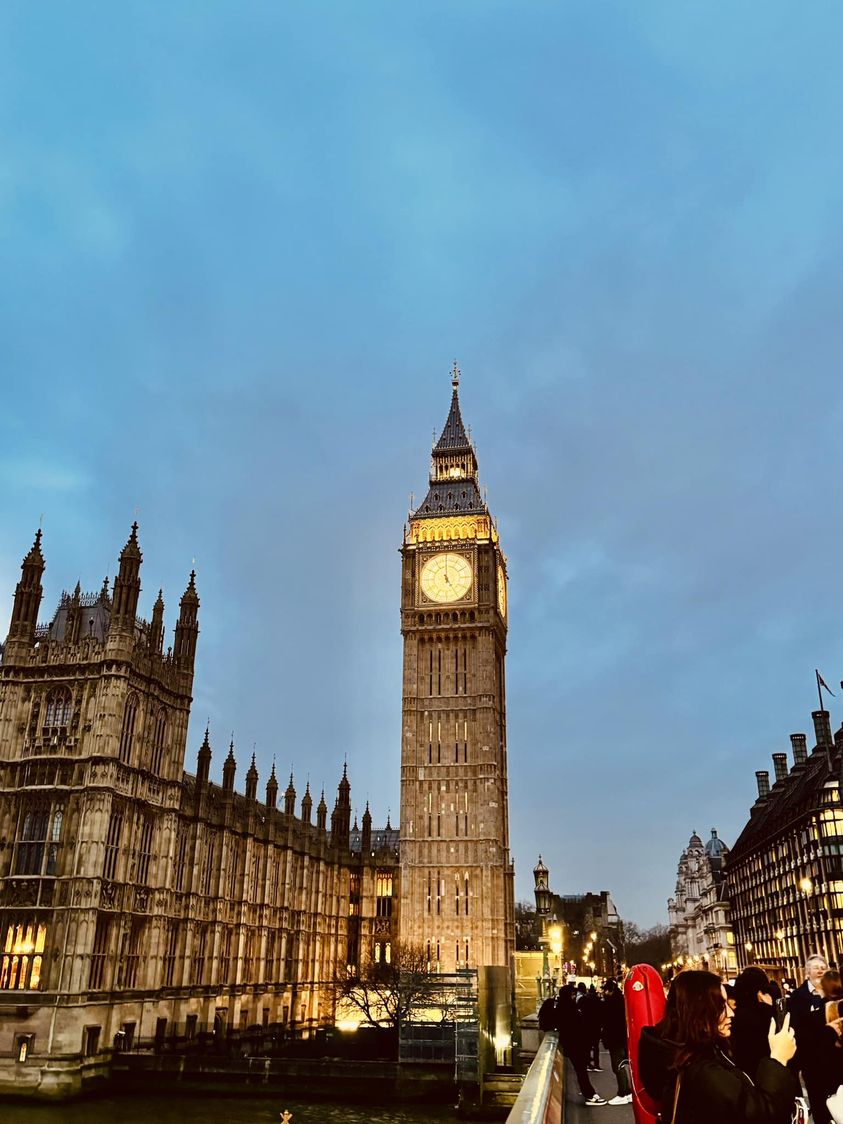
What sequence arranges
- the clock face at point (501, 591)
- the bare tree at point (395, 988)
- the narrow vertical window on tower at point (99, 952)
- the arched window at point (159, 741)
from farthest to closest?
the clock face at point (501, 591)
the bare tree at point (395, 988)
the arched window at point (159, 741)
the narrow vertical window on tower at point (99, 952)

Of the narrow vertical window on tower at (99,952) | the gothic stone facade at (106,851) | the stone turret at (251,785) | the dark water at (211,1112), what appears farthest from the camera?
the stone turret at (251,785)

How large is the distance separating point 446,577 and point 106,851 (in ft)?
186

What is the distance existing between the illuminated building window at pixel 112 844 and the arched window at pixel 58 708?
19.1 ft

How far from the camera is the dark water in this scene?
3856cm

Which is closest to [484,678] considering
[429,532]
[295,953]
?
[429,532]

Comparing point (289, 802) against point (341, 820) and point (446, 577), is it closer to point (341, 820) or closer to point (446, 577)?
point (341, 820)

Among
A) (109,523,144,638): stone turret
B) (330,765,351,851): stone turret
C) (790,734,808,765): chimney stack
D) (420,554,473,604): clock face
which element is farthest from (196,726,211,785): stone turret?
(790,734,808,765): chimney stack

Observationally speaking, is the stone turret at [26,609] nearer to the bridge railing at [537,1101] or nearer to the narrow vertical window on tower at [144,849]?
the narrow vertical window on tower at [144,849]

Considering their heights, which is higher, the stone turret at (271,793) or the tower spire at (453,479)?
the tower spire at (453,479)

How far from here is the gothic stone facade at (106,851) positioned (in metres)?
43.1

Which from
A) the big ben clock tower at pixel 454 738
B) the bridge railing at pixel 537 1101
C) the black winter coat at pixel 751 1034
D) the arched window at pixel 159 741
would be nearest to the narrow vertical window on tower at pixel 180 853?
the arched window at pixel 159 741

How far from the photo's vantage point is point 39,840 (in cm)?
4603

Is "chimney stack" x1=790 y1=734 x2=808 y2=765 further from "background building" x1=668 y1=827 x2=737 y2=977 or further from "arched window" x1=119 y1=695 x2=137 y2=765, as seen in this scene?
"arched window" x1=119 y1=695 x2=137 y2=765

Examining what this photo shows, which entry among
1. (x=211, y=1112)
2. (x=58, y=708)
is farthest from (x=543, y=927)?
(x=58, y=708)
